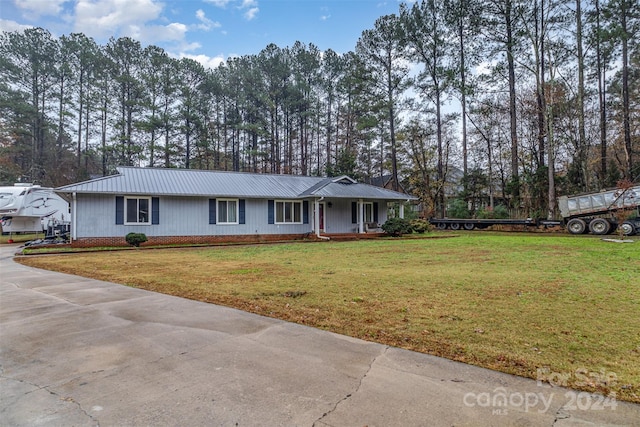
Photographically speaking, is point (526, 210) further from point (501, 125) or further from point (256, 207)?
point (256, 207)

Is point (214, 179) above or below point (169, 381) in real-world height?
above

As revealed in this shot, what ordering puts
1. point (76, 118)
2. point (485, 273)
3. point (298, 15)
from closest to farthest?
point (485, 273) < point (298, 15) < point (76, 118)

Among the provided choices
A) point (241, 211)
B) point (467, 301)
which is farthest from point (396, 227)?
point (467, 301)

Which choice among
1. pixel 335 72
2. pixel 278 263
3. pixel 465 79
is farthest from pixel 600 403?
pixel 335 72

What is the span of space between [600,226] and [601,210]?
0.87m

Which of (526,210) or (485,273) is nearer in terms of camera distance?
(485,273)

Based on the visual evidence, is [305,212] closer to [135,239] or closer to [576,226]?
[135,239]

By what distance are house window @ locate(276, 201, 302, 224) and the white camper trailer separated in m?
12.0

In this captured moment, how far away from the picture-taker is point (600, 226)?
61.2ft

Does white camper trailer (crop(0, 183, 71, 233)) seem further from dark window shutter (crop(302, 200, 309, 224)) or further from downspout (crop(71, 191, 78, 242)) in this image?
dark window shutter (crop(302, 200, 309, 224))

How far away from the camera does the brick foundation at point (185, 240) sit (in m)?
15.4

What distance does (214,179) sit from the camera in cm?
1984

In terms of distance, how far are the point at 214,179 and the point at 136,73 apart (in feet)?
62.1

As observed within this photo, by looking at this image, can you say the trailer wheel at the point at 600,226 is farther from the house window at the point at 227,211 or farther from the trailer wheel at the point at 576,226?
the house window at the point at 227,211
